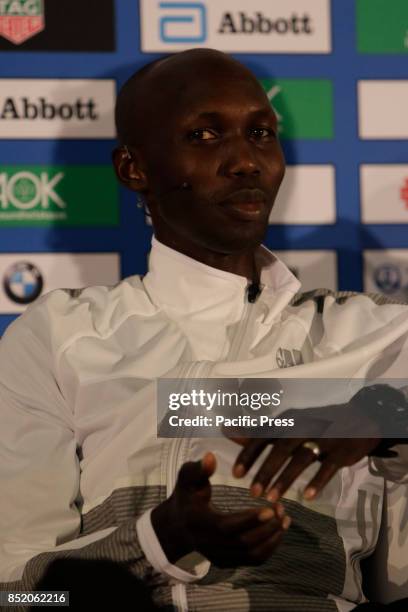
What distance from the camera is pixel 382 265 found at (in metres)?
1.63

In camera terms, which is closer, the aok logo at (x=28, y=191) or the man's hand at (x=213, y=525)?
the man's hand at (x=213, y=525)

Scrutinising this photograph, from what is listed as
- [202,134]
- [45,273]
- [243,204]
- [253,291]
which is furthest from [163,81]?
[45,273]

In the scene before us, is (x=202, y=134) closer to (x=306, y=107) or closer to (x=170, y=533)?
(x=306, y=107)

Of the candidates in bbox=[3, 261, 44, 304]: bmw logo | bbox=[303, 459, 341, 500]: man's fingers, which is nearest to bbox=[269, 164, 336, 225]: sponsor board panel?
bbox=[3, 261, 44, 304]: bmw logo

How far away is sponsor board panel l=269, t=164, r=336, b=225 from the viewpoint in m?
1.63

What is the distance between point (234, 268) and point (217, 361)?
0.56ft

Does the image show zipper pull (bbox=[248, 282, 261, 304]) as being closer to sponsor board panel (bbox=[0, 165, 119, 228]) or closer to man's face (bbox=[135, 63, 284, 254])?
man's face (bbox=[135, 63, 284, 254])

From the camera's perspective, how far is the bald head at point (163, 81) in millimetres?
1287

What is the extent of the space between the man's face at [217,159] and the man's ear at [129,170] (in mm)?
57

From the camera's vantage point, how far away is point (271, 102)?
162 centimetres

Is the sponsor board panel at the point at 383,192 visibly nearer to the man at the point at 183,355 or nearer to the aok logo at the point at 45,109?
the man at the point at 183,355

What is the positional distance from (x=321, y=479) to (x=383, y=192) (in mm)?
796

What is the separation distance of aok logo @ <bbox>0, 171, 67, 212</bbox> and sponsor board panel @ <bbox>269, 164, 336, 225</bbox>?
0.39 m

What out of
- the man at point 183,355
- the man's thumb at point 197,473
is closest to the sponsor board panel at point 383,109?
the man at point 183,355
